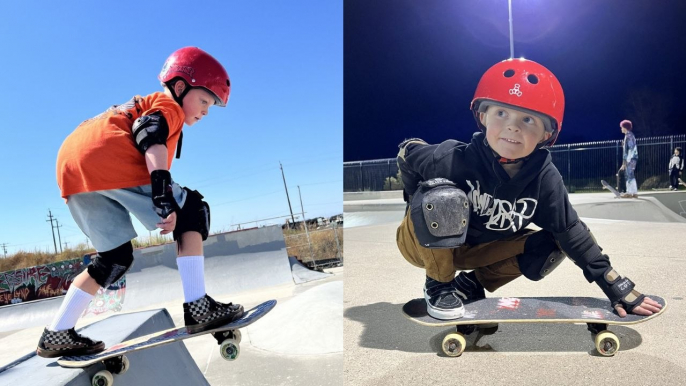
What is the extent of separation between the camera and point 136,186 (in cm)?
221

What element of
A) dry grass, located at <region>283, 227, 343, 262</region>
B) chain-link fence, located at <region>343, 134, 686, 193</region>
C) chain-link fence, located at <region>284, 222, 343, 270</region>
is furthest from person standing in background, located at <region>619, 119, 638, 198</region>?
dry grass, located at <region>283, 227, 343, 262</region>

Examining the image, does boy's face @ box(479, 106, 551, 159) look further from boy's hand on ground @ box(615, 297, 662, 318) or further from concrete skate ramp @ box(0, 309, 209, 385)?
concrete skate ramp @ box(0, 309, 209, 385)

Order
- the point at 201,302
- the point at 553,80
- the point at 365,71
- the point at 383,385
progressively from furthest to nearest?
the point at 365,71 < the point at 553,80 < the point at 383,385 < the point at 201,302

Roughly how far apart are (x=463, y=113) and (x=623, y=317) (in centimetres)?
261

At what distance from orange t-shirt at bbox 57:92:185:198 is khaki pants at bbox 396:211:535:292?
1.92m

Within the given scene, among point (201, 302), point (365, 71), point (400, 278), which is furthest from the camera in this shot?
point (365, 71)

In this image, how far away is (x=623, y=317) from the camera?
116 inches

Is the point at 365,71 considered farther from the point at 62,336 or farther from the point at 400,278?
the point at 62,336

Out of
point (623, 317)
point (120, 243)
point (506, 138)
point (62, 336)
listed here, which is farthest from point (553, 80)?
point (62, 336)

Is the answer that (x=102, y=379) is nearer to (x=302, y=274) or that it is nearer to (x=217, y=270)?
(x=217, y=270)

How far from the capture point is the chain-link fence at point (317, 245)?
14.2m

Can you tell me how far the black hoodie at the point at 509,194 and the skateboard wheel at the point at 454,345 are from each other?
0.76 meters

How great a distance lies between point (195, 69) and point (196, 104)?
6.9 inches

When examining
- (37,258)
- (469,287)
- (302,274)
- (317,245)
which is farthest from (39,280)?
(469,287)
